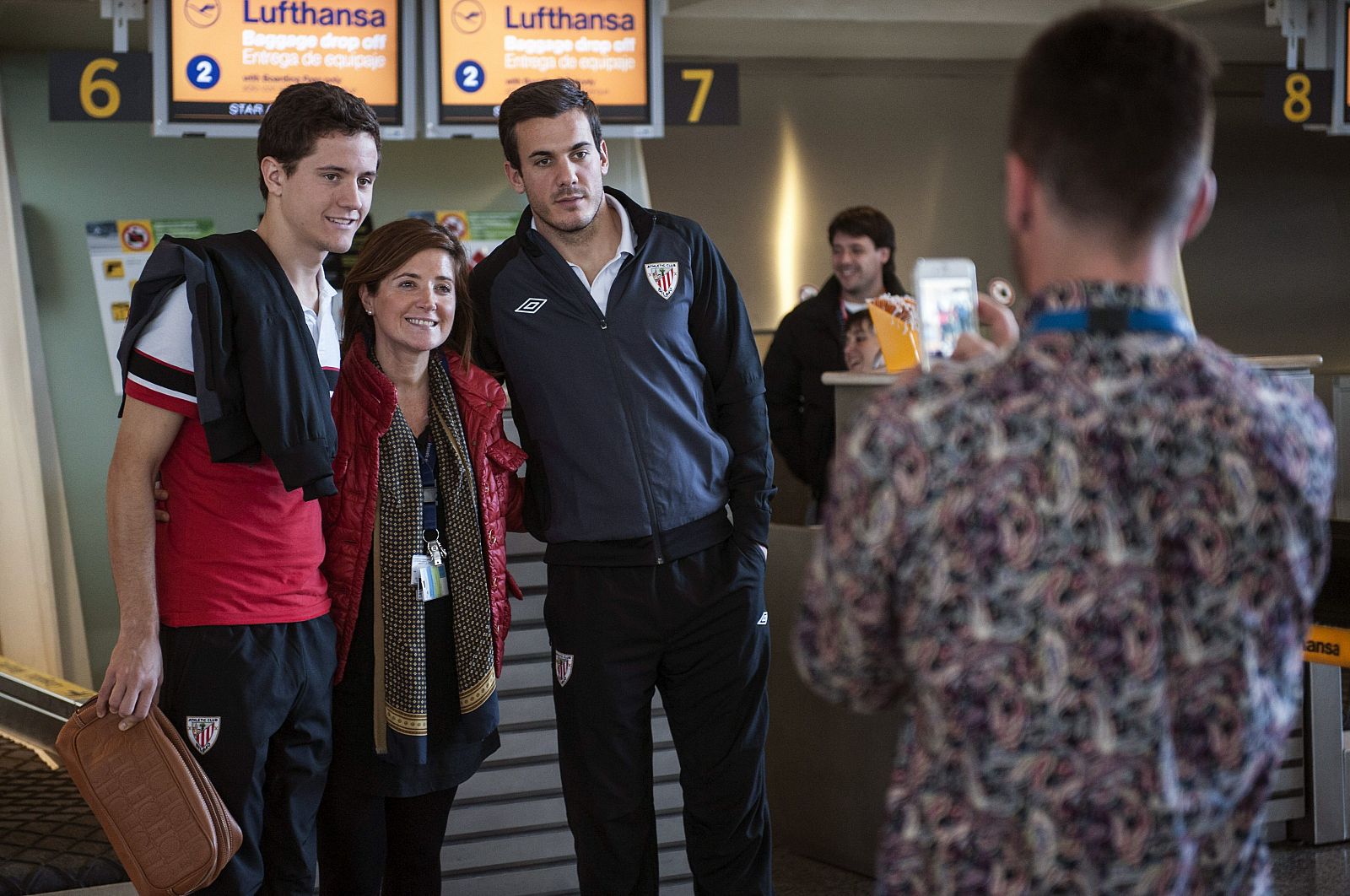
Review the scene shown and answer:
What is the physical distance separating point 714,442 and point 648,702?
53cm

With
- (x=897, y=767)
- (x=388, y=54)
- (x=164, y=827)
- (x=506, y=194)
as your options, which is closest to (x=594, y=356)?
(x=164, y=827)

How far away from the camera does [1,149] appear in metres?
5.52

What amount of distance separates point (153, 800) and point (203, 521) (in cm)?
44

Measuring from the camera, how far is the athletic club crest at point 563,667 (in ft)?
8.32

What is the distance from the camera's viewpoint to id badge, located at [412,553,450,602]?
2365mm

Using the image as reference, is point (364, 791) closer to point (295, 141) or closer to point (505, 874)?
point (505, 874)

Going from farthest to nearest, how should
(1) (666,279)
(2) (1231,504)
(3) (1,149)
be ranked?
(3) (1,149)
(1) (666,279)
(2) (1231,504)

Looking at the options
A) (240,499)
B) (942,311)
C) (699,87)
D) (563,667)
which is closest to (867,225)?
(699,87)

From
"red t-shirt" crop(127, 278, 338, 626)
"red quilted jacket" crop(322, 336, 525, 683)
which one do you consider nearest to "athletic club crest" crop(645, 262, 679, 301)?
"red quilted jacket" crop(322, 336, 525, 683)

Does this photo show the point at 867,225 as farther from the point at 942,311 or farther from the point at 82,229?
the point at 82,229

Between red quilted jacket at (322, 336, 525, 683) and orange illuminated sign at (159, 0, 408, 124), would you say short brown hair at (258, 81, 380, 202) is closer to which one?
red quilted jacket at (322, 336, 525, 683)

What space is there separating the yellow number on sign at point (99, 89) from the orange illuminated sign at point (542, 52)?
1134 millimetres

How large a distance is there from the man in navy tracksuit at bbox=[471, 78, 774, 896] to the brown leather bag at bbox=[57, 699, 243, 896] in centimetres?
74

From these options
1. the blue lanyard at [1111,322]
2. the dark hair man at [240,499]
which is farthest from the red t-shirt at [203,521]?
the blue lanyard at [1111,322]
